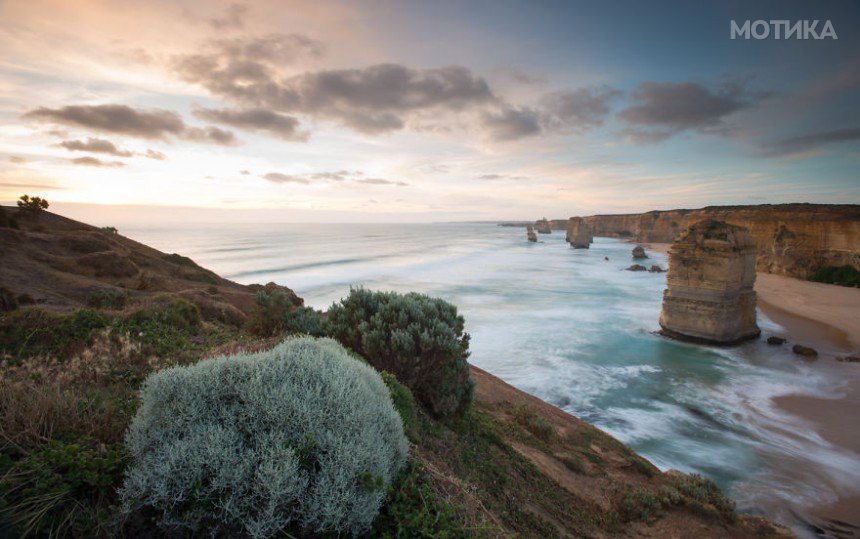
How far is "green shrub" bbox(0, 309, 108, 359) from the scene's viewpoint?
573 centimetres

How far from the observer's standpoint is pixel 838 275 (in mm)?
30688

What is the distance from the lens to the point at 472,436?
19.7ft

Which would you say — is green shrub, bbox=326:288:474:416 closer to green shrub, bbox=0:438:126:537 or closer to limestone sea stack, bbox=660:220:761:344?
green shrub, bbox=0:438:126:537

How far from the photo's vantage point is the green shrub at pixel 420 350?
6.17m

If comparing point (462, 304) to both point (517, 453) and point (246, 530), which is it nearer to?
point (517, 453)

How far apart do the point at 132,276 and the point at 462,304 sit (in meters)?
21.7

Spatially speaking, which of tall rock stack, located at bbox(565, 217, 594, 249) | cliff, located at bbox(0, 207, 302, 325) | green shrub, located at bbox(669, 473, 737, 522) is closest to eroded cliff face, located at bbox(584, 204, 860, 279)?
green shrub, located at bbox(669, 473, 737, 522)

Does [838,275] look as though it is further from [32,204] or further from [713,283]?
[32,204]

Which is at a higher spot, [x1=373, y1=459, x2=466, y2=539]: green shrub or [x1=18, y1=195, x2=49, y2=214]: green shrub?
[x1=18, y1=195, x2=49, y2=214]: green shrub

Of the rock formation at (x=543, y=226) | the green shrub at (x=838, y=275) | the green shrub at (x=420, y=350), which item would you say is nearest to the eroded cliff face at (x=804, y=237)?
the green shrub at (x=838, y=275)

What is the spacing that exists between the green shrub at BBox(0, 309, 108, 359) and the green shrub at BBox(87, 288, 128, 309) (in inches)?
132

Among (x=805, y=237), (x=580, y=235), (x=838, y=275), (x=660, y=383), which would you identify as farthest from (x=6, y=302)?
(x=580, y=235)

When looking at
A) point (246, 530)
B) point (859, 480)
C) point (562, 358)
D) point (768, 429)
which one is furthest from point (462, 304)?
point (246, 530)

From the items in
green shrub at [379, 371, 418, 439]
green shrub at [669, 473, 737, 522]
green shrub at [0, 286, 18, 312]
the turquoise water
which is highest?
green shrub at [0, 286, 18, 312]
